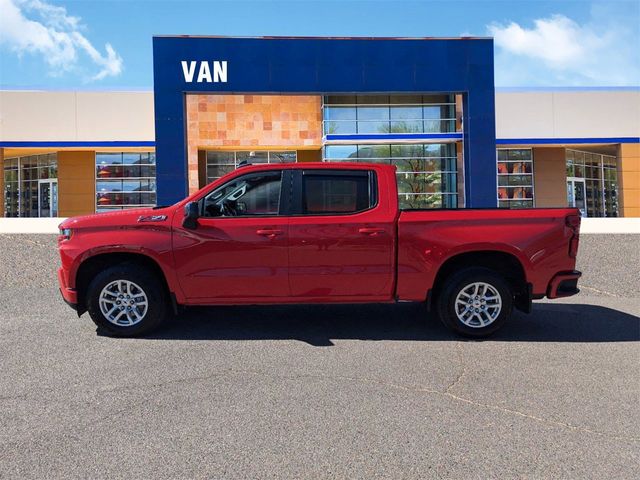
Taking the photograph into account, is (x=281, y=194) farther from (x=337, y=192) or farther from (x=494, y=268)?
(x=494, y=268)

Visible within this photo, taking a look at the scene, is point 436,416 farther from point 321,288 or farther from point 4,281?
point 4,281

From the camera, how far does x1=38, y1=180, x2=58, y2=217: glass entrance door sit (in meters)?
28.5

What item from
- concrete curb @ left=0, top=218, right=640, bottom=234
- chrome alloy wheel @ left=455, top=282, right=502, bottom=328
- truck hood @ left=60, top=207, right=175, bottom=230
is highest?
concrete curb @ left=0, top=218, right=640, bottom=234

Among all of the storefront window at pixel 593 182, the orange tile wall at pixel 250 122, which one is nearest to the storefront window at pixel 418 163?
the orange tile wall at pixel 250 122

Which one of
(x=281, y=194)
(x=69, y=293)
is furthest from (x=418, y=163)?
(x=69, y=293)

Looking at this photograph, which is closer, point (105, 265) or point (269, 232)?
point (269, 232)

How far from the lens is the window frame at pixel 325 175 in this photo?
20.1 ft

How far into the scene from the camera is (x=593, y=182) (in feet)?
99.7

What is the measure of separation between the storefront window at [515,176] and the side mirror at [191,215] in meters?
24.7

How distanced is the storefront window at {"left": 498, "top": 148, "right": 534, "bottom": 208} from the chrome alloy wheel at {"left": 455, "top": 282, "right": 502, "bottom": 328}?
23.5 metres

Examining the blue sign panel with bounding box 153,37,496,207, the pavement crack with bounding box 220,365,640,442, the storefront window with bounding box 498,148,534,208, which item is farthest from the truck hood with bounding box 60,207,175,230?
the storefront window with bounding box 498,148,534,208

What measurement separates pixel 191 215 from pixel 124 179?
23.8m

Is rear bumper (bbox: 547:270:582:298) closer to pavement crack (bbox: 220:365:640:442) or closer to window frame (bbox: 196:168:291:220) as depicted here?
pavement crack (bbox: 220:365:640:442)

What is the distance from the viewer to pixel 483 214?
6.07m
